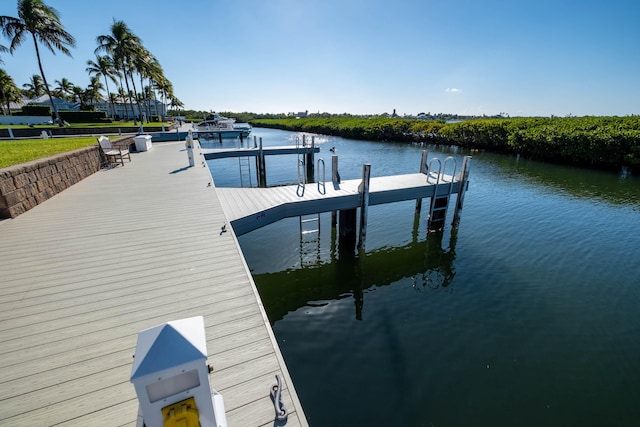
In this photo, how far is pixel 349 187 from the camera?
31.0ft

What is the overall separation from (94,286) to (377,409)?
4.35 m

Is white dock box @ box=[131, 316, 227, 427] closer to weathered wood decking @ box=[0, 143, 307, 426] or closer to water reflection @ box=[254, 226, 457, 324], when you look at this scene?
weathered wood decking @ box=[0, 143, 307, 426]

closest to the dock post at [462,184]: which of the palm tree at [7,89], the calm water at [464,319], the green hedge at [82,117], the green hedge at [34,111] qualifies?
the calm water at [464,319]

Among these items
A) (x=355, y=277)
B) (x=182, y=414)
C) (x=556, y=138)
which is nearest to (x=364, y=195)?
(x=355, y=277)

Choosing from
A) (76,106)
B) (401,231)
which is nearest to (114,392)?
(401,231)

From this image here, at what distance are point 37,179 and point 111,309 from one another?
6.04m

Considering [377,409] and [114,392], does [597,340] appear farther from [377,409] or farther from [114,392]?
[114,392]

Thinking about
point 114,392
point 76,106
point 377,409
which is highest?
point 76,106

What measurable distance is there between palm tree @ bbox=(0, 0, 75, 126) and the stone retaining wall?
74.1 feet

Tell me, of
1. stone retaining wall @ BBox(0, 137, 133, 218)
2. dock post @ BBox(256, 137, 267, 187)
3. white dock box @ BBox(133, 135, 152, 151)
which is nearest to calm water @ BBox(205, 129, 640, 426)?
stone retaining wall @ BBox(0, 137, 133, 218)

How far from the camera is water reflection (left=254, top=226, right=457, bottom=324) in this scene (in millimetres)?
6918

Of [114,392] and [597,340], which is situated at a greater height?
[114,392]

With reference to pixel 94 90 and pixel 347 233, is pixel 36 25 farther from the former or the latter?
pixel 94 90

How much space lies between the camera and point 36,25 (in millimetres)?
22781
